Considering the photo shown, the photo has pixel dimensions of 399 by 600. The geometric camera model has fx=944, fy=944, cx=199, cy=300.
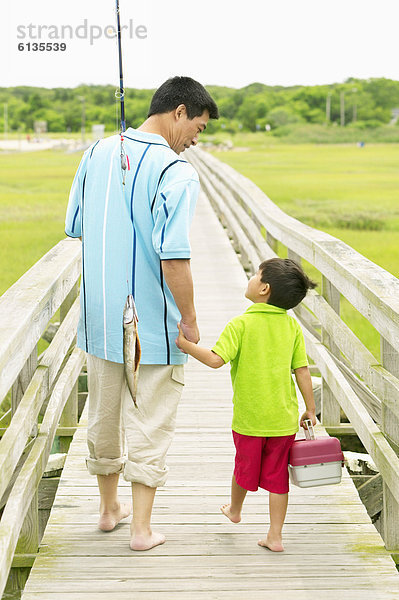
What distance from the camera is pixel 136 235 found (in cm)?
285

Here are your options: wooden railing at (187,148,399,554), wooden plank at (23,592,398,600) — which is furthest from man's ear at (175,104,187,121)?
wooden plank at (23,592,398,600)

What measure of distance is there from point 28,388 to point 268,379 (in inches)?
30.5

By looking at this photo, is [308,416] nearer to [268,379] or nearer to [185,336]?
[268,379]

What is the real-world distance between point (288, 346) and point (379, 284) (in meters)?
0.40

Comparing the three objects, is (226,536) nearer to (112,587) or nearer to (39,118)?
(112,587)

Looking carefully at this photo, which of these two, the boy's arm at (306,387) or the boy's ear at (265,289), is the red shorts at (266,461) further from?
the boy's ear at (265,289)

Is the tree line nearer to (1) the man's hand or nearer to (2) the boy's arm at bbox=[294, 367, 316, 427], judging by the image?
(2) the boy's arm at bbox=[294, 367, 316, 427]

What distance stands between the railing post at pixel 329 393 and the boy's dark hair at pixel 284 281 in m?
1.46

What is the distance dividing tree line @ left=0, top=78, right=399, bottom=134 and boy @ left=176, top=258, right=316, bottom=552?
123035 millimetres

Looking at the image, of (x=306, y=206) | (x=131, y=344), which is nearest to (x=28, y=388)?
(x=131, y=344)

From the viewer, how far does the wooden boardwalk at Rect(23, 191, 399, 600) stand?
2.84m

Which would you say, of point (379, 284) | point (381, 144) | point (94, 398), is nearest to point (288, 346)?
point (379, 284)

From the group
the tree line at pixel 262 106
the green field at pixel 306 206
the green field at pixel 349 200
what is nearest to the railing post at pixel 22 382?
the green field at pixel 349 200

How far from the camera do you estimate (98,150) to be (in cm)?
294
